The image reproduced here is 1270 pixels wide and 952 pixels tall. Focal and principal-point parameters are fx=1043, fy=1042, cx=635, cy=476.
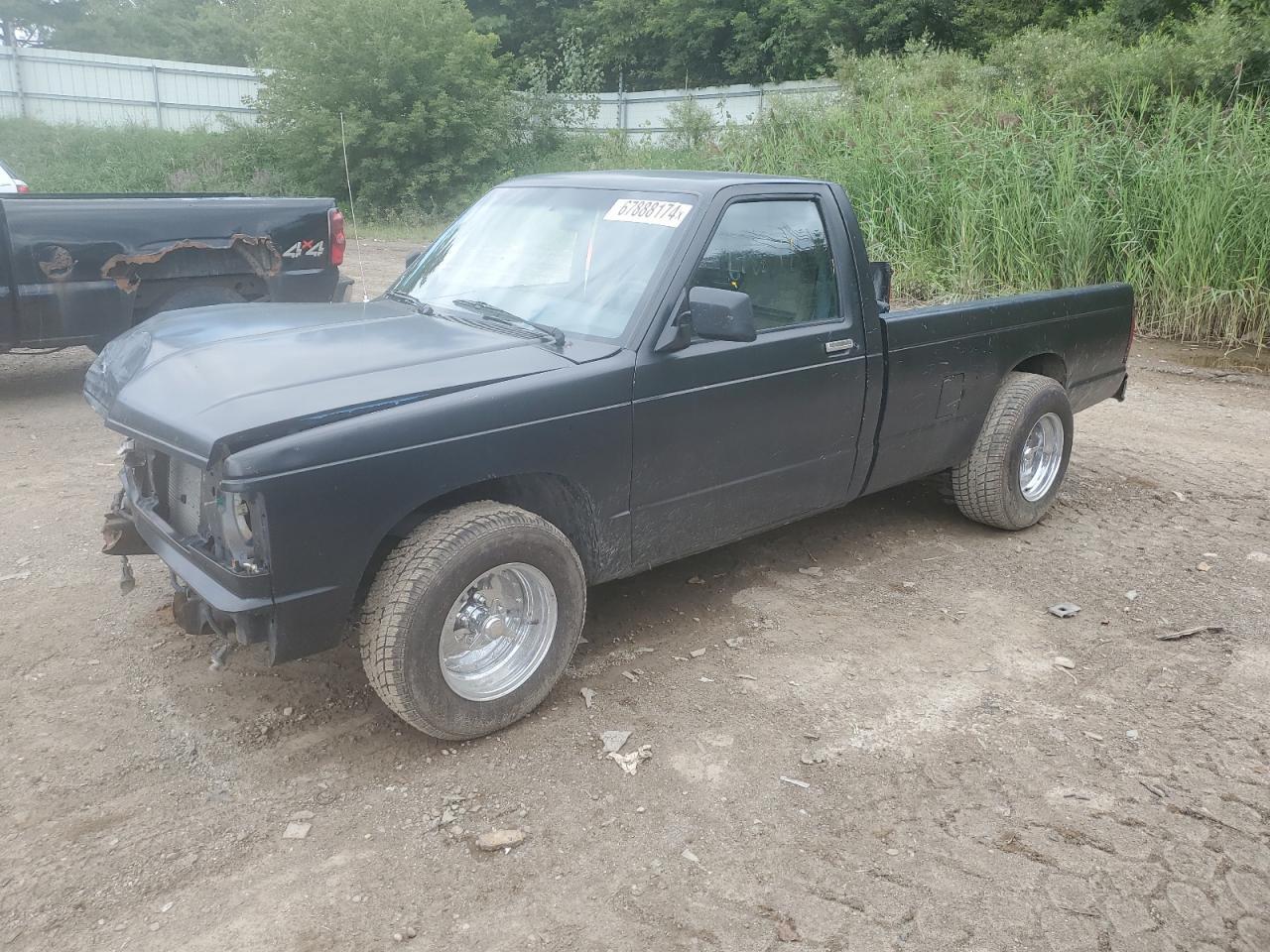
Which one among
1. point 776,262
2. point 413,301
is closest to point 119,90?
point 413,301

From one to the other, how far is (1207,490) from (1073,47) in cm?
1154

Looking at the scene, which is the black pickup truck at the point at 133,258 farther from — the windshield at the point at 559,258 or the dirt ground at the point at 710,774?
the windshield at the point at 559,258

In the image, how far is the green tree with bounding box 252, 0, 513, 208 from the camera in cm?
2092

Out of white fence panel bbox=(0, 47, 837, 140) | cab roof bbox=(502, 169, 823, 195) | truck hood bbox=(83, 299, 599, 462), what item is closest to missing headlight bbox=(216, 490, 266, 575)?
truck hood bbox=(83, 299, 599, 462)

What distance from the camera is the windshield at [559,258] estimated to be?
154 inches

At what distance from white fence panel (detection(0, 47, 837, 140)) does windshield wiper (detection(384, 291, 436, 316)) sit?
20.1 metres

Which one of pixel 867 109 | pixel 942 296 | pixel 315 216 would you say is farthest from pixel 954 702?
pixel 867 109

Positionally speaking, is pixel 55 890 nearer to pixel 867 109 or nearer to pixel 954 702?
pixel 954 702

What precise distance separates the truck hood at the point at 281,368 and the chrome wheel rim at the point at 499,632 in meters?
0.69

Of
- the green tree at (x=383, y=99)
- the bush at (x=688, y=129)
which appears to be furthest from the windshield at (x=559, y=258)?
the green tree at (x=383, y=99)

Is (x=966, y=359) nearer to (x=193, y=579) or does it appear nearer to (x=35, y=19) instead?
(x=193, y=579)

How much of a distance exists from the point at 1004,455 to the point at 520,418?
2.92 m

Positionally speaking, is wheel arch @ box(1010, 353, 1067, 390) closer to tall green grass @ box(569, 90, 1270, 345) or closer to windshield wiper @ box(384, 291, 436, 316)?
windshield wiper @ box(384, 291, 436, 316)

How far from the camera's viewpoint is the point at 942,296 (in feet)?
35.0
